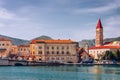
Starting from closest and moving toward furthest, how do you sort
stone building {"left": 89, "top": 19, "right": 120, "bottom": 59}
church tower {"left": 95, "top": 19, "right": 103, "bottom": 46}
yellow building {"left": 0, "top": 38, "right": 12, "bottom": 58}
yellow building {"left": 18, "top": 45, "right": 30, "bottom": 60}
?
yellow building {"left": 0, "top": 38, "right": 12, "bottom": 58}, yellow building {"left": 18, "top": 45, "right": 30, "bottom": 60}, stone building {"left": 89, "top": 19, "right": 120, "bottom": 59}, church tower {"left": 95, "top": 19, "right": 103, "bottom": 46}

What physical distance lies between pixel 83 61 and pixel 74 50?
193 inches

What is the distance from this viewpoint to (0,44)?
120 m

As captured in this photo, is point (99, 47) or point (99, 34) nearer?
point (99, 47)

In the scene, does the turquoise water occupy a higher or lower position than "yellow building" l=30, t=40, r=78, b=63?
lower

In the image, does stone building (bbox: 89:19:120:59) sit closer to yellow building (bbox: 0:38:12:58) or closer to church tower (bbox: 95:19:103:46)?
church tower (bbox: 95:19:103:46)

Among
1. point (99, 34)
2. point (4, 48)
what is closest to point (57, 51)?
point (4, 48)

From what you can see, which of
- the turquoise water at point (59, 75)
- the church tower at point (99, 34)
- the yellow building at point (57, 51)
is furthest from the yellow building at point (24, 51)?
the turquoise water at point (59, 75)

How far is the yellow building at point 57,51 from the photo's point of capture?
117125 mm

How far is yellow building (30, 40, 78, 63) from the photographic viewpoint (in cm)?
11712

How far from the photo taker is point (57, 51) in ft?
387

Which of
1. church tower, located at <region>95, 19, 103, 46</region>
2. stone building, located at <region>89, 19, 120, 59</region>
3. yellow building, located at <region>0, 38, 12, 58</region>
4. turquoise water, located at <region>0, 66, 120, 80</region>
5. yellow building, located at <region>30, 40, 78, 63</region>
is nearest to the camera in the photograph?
turquoise water, located at <region>0, 66, 120, 80</region>

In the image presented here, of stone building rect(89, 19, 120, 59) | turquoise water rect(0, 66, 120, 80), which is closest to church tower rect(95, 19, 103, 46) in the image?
stone building rect(89, 19, 120, 59)

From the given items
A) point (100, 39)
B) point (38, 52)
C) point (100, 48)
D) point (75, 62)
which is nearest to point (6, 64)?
point (38, 52)

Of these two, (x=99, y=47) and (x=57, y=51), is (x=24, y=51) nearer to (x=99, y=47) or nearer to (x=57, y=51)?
(x=57, y=51)
